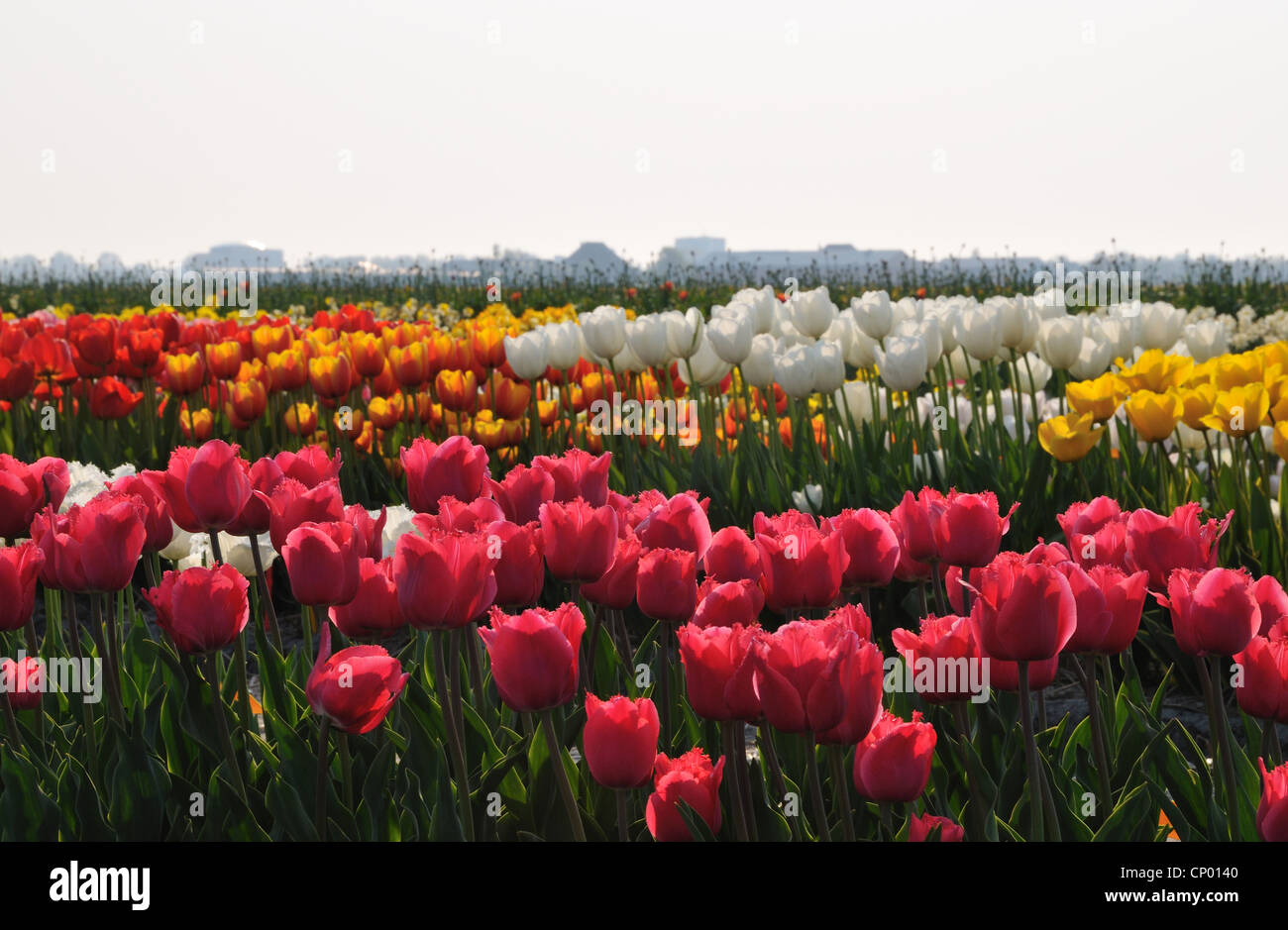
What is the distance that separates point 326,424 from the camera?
547 centimetres

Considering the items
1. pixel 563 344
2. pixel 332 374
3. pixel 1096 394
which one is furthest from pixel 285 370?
pixel 1096 394

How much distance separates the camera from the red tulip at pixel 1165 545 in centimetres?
175

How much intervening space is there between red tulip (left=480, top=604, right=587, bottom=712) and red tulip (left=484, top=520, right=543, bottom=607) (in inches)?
11.0

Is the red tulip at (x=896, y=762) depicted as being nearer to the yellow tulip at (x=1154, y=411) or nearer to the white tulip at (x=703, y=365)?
the yellow tulip at (x=1154, y=411)

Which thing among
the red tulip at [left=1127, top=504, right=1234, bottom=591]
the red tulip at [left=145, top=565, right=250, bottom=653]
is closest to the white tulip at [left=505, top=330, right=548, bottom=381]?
the red tulip at [left=145, top=565, right=250, bottom=653]

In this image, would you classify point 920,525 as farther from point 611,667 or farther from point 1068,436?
point 1068,436

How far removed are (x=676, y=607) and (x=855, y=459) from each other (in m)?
2.55

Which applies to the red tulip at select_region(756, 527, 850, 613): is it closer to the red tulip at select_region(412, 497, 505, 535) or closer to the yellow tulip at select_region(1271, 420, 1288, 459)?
the red tulip at select_region(412, 497, 505, 535)

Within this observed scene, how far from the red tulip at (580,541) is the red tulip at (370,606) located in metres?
0.25

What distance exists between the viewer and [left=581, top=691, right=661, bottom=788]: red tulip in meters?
1.37

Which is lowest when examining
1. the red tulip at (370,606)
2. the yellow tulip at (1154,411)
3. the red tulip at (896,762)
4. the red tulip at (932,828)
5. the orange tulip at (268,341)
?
the red tulip at (932,828)

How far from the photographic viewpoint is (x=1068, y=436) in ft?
9.84

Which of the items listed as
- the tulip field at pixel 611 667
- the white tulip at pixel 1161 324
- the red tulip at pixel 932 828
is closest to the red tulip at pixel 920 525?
the tulip field at pixel 611 667
